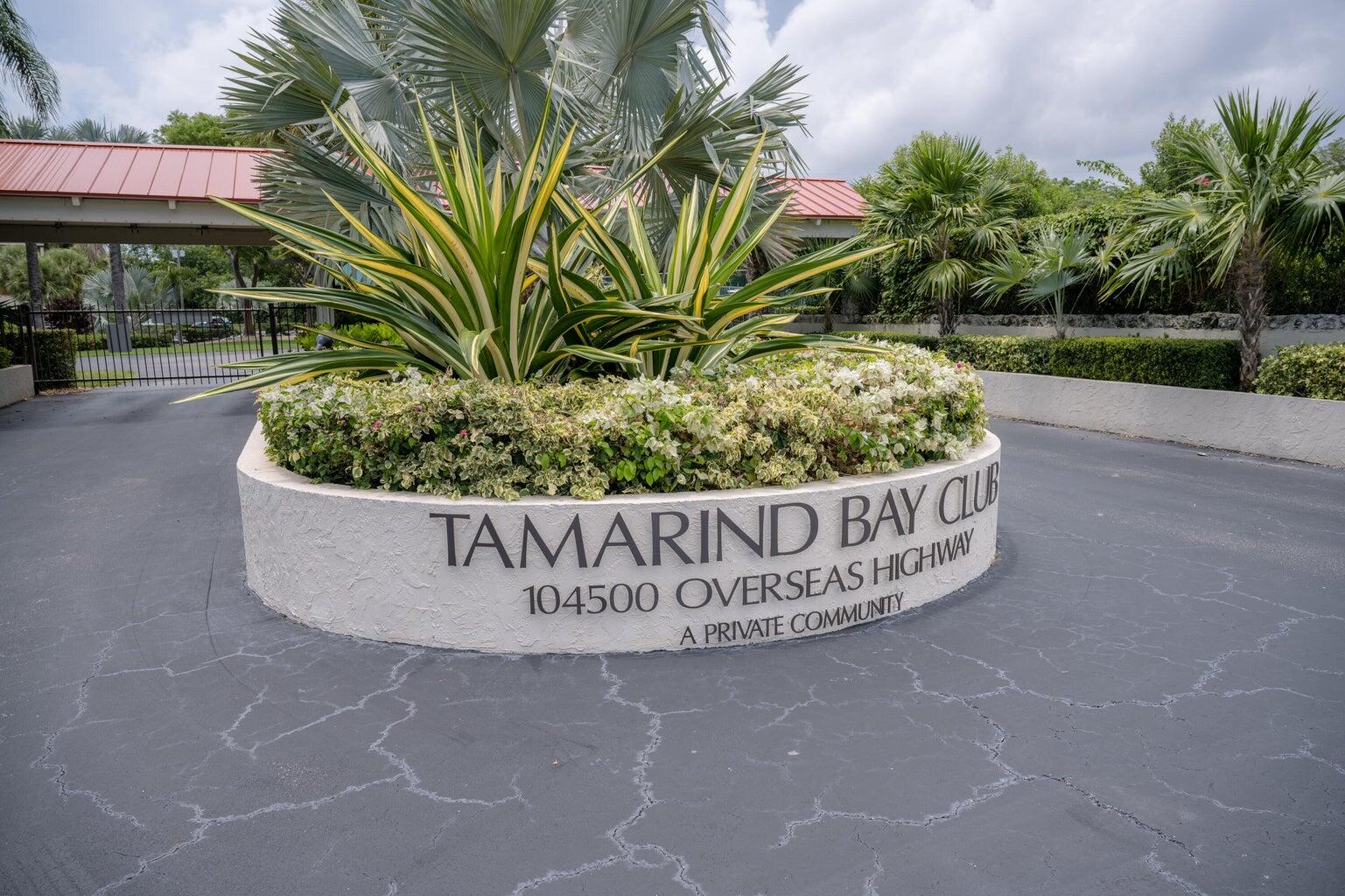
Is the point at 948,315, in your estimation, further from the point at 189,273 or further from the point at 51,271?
the point at 189,273

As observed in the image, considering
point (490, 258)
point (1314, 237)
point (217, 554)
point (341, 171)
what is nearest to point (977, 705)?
point (490, 258)

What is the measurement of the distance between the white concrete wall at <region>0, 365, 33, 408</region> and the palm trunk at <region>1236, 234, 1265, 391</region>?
688 inches

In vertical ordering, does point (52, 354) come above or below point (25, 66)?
below

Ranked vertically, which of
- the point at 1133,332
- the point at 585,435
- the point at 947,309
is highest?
the point at 947,309

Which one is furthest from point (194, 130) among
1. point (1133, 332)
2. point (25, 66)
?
point (1133, 332)

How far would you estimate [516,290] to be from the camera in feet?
14.9

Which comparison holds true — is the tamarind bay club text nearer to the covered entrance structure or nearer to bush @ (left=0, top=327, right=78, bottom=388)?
the covered entrance structure

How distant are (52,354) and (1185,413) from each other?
18.7 m

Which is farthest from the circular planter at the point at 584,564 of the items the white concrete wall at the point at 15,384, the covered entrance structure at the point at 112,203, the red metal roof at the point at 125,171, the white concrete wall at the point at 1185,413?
the white concrete wall at the point at 15,384

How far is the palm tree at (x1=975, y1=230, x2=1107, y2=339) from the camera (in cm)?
1170

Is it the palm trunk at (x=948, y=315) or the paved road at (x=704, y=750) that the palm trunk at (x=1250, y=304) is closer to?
the palm trunk at (x=948, y=315)

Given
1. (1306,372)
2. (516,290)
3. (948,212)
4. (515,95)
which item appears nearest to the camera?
(516,290)

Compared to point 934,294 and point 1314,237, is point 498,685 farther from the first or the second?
point 934,294

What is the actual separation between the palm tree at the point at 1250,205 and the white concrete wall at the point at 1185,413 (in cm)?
65
